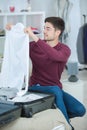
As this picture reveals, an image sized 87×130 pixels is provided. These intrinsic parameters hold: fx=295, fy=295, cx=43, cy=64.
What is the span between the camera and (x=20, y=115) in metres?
1.81

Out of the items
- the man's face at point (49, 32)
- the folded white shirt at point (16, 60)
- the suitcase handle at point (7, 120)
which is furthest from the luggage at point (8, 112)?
the man's face at point (49, 32)

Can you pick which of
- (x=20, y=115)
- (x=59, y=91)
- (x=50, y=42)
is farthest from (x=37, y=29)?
(x=20, y=115)

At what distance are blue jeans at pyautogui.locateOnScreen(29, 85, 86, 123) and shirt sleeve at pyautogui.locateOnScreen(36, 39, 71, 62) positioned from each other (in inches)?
8.4

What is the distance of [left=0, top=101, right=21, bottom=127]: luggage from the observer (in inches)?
64.0

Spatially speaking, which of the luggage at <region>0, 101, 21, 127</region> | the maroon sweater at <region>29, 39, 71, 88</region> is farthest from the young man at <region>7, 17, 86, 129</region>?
the luggage at <region>0, 101, 21, 127</region>

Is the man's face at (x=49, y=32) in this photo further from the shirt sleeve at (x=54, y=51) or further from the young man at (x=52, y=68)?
the shirt sleeve at (x=54, y=51)

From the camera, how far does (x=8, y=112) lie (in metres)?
1.66

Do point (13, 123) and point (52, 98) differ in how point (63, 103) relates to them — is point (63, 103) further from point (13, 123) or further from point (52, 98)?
point (13, 123)

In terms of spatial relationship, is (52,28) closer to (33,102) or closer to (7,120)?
(33,102)

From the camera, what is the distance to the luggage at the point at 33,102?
1821 mm

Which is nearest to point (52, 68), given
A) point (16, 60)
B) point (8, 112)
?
point (16, 60)

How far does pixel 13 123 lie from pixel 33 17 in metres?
3.05

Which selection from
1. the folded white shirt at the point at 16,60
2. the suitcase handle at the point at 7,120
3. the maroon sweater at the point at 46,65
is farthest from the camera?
the maroon sweater at the point at 46,65

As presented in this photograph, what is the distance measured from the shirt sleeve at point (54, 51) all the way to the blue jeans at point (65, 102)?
0.21 meters
